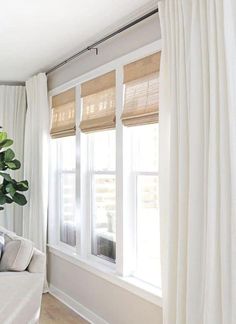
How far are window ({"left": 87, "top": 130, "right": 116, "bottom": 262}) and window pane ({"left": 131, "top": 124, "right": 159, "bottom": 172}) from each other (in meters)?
0.46

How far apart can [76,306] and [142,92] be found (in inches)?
94.5

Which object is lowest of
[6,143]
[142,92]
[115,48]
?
[6,143]

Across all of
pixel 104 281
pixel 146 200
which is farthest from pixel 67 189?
pixel 146 200

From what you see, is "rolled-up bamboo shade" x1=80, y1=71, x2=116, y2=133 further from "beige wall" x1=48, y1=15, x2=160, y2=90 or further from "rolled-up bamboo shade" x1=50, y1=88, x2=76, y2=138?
"rolled-up bamboo shade" x1=50, y1=88, x2=76, y2=138

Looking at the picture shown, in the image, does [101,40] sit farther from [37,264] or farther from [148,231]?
[37,264]

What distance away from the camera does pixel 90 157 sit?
462 centimetres

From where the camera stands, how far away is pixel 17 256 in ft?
11.0

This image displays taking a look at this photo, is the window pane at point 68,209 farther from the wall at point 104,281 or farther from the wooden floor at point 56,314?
the wooden floor at point 56,314

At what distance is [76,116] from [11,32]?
3.85ft

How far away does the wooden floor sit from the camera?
434 cm

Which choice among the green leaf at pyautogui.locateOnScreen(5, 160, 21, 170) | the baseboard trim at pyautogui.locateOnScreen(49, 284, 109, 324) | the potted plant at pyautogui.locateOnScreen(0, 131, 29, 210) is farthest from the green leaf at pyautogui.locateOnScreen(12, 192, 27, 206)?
the baseboard trim at pyautogui.locateOnScreen(49, 284, 109, 324)

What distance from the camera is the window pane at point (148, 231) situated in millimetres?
3508

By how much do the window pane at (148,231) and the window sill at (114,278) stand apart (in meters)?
0.09

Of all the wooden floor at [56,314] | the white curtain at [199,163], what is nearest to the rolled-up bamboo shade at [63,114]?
the wooden floor at [56,314]
